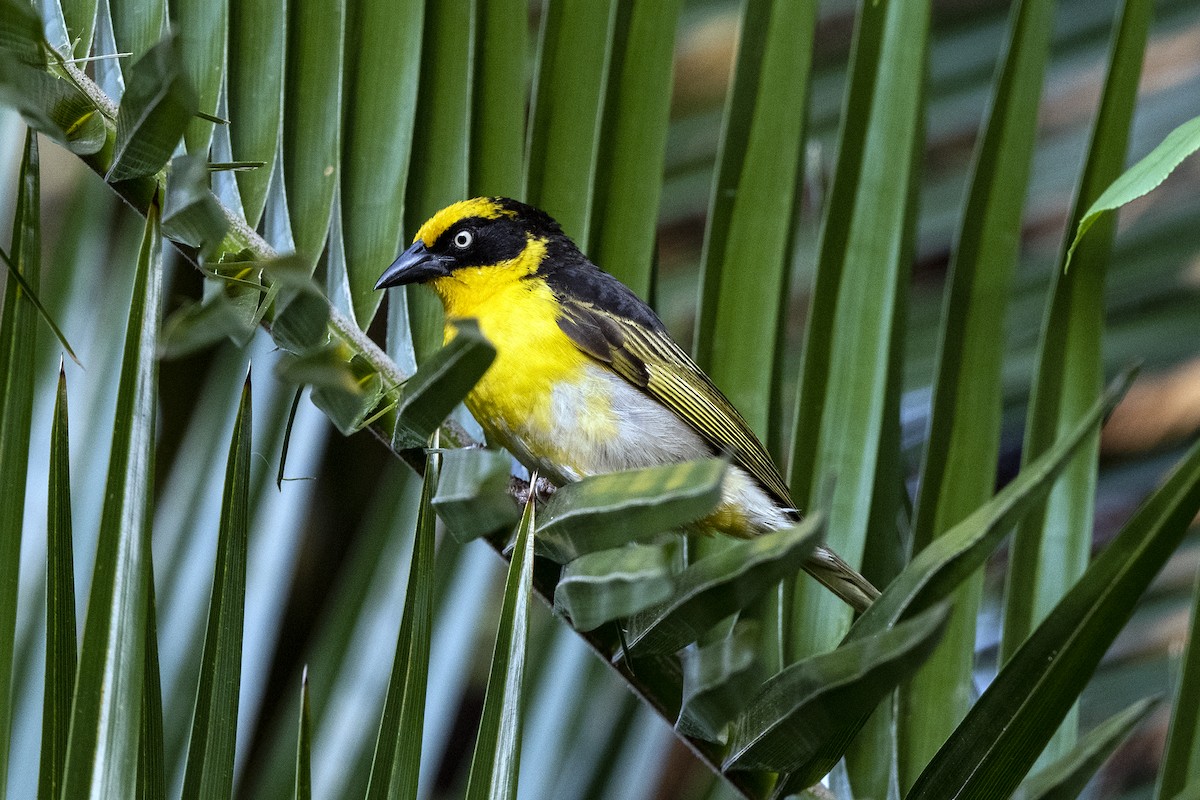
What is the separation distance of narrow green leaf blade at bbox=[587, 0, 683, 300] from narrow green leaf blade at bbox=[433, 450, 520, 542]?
0.92 m

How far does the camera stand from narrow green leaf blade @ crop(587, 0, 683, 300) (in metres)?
1.82

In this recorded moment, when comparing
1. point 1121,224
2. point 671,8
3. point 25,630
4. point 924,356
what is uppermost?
point 671,8

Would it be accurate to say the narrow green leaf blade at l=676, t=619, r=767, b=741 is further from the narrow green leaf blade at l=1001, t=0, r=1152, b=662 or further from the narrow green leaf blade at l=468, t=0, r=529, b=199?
the narrow green leaf blade at l=468, t=0, r=529, b=199

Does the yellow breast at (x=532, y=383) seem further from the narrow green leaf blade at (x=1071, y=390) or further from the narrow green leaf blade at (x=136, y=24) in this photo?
the narrow green leaf blade at (x=1071, y=390)

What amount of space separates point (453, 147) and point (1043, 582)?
1.07 metres

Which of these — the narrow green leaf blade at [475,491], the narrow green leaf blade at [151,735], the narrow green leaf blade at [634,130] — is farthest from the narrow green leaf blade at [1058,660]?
the narrow green leaf blade at [634,130]

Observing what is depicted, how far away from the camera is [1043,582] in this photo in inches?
63.9

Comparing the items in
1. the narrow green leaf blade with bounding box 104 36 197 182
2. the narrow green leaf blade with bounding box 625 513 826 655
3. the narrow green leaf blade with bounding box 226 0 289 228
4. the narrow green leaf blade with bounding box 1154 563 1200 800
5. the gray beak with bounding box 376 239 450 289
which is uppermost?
the narrow green leaf blade with bounding box 226 0 289 228

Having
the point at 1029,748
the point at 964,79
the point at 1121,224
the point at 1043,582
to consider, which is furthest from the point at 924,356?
the point at 1029,748

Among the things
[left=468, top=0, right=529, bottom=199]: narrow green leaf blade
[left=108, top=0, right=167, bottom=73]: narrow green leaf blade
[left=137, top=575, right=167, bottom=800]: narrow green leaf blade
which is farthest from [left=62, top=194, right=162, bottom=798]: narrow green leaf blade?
[left=468, top=0, right=529, bottom=199]: narrow green leaf blade

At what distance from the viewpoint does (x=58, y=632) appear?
3.23 feet

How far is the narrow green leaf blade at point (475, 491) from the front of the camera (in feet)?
3.04

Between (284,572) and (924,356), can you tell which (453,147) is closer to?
(284,572)

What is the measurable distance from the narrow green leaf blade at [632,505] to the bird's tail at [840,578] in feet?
2.50
